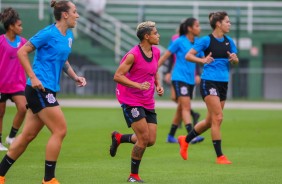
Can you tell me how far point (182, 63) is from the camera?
1570 cm

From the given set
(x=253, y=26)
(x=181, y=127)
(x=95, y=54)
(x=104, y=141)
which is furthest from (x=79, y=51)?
(x=104, y=141)

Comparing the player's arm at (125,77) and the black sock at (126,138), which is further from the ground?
the player's arm at (125,77)

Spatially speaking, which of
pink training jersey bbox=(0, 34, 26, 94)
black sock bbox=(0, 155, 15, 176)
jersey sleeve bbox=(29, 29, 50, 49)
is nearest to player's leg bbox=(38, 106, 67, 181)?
black sock bbox=(0, 155, 15, 176)

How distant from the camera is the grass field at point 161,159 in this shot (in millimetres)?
10625

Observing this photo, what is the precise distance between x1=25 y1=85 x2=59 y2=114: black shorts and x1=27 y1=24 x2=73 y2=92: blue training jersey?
8cm

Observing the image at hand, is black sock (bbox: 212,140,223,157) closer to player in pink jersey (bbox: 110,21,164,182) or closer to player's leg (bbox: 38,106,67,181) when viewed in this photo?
player in pink jersey (bbox: 110,21,164,182)

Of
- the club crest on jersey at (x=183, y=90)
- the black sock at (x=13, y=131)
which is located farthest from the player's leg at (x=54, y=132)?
the club crest on jersey at (x=183, y=90)

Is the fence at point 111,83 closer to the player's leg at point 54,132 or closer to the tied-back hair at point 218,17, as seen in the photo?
the tied-back hair at point 218,17

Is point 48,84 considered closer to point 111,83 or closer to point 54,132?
point 54,132

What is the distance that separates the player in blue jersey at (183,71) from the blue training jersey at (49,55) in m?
6.00

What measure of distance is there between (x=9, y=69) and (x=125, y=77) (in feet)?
14.2

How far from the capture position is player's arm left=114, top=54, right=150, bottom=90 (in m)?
10.0

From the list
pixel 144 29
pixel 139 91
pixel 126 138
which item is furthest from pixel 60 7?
pixel 126 138

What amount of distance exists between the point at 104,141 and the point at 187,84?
187 centimetres
